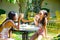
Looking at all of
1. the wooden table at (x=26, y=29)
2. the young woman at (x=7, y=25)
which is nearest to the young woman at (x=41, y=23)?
the wooden table at (x=26, y=29)

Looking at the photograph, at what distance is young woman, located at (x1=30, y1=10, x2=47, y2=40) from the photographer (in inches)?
263

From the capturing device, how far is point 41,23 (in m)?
6.70

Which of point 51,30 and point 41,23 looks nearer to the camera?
point 41,23

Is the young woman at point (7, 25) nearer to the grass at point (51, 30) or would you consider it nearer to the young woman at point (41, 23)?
the grass at point (51, 30)

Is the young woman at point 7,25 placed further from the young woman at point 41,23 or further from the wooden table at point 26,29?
the young woman at point 41,23

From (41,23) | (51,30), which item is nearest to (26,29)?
(41,23)

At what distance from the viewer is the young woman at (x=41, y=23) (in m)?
6.68

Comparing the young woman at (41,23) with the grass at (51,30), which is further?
the grass at (51,30)

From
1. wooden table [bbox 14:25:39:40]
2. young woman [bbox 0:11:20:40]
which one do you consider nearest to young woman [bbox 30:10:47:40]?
wooden table [bbox 14:25:39:40]

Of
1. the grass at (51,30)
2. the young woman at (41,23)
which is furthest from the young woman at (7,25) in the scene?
the young woman at (41,23)

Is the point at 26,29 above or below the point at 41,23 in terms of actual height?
below

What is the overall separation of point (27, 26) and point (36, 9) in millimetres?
336

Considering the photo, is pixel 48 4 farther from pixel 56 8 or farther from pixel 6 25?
pixel 6 25

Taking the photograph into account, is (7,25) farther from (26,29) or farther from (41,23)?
(41,23)
